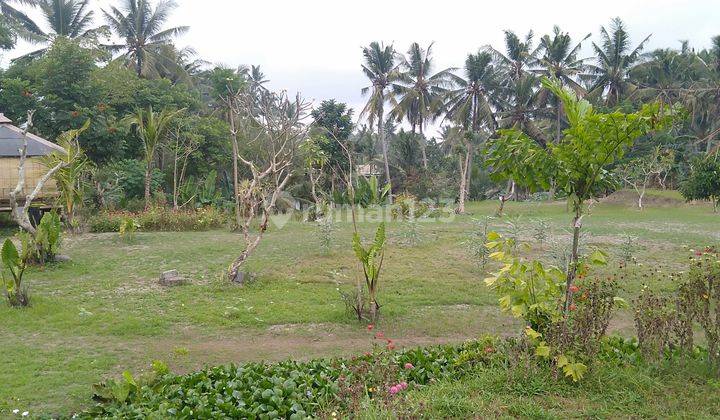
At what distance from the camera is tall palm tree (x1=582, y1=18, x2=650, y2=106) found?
30.2m

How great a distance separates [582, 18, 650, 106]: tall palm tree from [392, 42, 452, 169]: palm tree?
8773mm


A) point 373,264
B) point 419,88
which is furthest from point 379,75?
point 373,264

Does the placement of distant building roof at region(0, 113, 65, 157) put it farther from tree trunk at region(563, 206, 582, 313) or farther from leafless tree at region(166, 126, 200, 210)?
tree trunk at region(563, 206, 582, 313)

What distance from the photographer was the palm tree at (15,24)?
795 inches

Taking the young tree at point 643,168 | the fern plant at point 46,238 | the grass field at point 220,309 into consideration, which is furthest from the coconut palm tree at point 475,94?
the fern plant at point 46,238

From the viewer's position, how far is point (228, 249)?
11727 mm

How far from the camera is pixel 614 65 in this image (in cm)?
3075

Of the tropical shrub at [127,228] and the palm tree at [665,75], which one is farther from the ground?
the palm tree at [665,75]

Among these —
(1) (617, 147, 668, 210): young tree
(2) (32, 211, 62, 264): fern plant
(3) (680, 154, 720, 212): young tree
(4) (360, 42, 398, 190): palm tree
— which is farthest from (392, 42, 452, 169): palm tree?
(2) (32, 211, 62, 264): fern plant

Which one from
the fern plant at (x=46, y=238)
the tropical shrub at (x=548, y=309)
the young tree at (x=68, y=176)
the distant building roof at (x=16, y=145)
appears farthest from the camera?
the distant building roof at (x=16, y=145)

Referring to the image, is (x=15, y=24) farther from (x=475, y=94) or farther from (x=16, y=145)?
(x=475, y=94)

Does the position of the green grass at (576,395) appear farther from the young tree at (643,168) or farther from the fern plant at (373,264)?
the young tree at (643,168)

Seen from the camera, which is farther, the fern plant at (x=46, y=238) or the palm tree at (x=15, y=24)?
the palm tree at (x=15, y=24)

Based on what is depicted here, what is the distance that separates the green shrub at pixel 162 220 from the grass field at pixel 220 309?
1.28 metres
